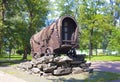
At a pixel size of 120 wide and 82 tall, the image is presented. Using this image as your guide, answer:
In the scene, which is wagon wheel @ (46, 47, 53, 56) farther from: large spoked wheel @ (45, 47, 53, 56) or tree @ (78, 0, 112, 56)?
tree @ (78, 0, 112, 56)

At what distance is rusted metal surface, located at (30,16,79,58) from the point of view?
1573cm

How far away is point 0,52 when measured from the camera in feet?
94.3

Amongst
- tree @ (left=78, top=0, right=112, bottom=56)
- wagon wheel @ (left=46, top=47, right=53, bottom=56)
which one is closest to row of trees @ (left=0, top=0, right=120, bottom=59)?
tree @ (left=78, top=0, right=112, bottom=56)

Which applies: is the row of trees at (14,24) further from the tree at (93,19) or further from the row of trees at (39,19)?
A: the tree at (93,19)

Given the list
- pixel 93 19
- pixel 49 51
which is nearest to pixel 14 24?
pixel 49 51

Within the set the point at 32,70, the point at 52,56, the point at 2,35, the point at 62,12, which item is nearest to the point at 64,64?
the point at 52,56

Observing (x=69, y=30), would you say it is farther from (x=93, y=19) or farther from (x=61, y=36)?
(x=93, y=19)

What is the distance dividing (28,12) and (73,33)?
68.0 feet

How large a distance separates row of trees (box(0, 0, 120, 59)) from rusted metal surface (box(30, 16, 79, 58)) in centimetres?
1034

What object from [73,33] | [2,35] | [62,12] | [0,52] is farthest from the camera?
[62,12]

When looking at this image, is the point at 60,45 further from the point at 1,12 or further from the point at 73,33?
the point at 1,12

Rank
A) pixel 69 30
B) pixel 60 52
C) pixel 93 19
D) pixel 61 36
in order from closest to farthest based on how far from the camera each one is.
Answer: pixel 61 36
pixel 69 30
pixel 60 52
pixel 93 19

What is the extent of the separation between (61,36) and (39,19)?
20.8 m

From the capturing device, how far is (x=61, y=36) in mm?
15773
